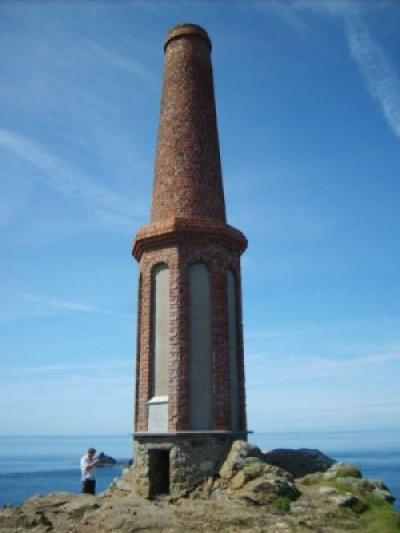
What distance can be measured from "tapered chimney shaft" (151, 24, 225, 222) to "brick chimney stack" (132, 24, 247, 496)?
4 centimetres

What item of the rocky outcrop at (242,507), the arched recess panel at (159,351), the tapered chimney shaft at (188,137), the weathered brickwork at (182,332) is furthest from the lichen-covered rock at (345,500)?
the tapered chimney shaft at (188,137)

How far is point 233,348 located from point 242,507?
206 inches

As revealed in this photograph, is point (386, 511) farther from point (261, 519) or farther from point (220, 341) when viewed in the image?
A: point (220, 341)

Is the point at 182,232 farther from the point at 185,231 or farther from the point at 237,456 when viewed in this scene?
the point at 237,456

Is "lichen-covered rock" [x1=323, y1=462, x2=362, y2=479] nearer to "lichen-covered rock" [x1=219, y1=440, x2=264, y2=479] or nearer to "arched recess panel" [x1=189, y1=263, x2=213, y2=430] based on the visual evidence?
"lichen-covered rock" [x1=219, y1=440, x2=264, y2=479]

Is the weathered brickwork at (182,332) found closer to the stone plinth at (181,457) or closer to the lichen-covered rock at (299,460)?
the stone plinth at (181,457)

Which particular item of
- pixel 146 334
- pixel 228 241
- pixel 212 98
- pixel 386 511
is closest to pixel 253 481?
pixel 386 511

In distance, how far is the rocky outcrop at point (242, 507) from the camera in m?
9.73

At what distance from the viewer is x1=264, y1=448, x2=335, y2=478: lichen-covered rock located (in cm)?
1330

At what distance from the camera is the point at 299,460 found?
13.8 metres

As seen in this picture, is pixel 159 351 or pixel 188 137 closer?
pixel 159 351

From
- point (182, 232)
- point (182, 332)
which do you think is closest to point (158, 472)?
point (182, 332)

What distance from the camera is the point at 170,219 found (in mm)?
14891

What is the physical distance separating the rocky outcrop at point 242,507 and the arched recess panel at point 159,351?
201cm
